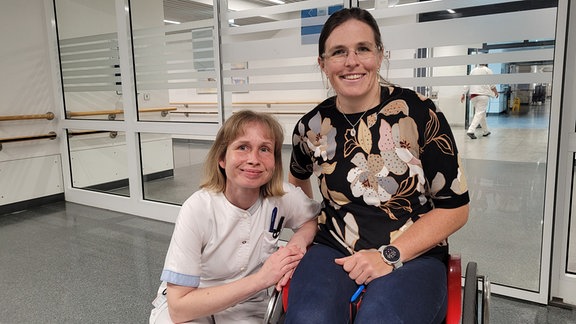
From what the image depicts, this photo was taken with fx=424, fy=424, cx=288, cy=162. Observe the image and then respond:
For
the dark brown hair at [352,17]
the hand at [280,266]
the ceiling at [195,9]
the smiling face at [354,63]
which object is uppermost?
the ceiling at [195,9]

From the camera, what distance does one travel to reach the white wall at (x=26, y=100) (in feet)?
14.1

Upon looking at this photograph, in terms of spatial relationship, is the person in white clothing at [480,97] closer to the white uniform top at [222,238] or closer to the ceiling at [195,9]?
the white uniform top at [222,238]

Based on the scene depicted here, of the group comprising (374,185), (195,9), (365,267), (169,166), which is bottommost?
(169,166)

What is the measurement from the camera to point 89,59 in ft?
14.4

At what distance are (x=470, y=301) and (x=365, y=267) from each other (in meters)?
0.28

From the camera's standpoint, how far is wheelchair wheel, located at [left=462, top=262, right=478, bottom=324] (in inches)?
41.8

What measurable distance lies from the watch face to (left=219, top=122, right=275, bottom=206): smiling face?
0.42 m

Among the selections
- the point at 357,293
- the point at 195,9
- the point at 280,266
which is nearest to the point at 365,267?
the point at 357,293

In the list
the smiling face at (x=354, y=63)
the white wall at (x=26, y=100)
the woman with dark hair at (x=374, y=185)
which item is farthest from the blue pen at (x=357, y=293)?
the white wall at (x=26, y=100)

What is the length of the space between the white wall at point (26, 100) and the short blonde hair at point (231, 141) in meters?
3.95

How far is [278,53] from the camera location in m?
3.08

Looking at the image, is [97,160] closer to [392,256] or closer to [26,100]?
[26,100]

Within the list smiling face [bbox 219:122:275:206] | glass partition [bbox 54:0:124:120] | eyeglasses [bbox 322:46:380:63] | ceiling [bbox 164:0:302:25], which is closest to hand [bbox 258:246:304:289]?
smiling face [bbox 219:122:275:206]

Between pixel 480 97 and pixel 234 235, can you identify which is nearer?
pixel 234 235
